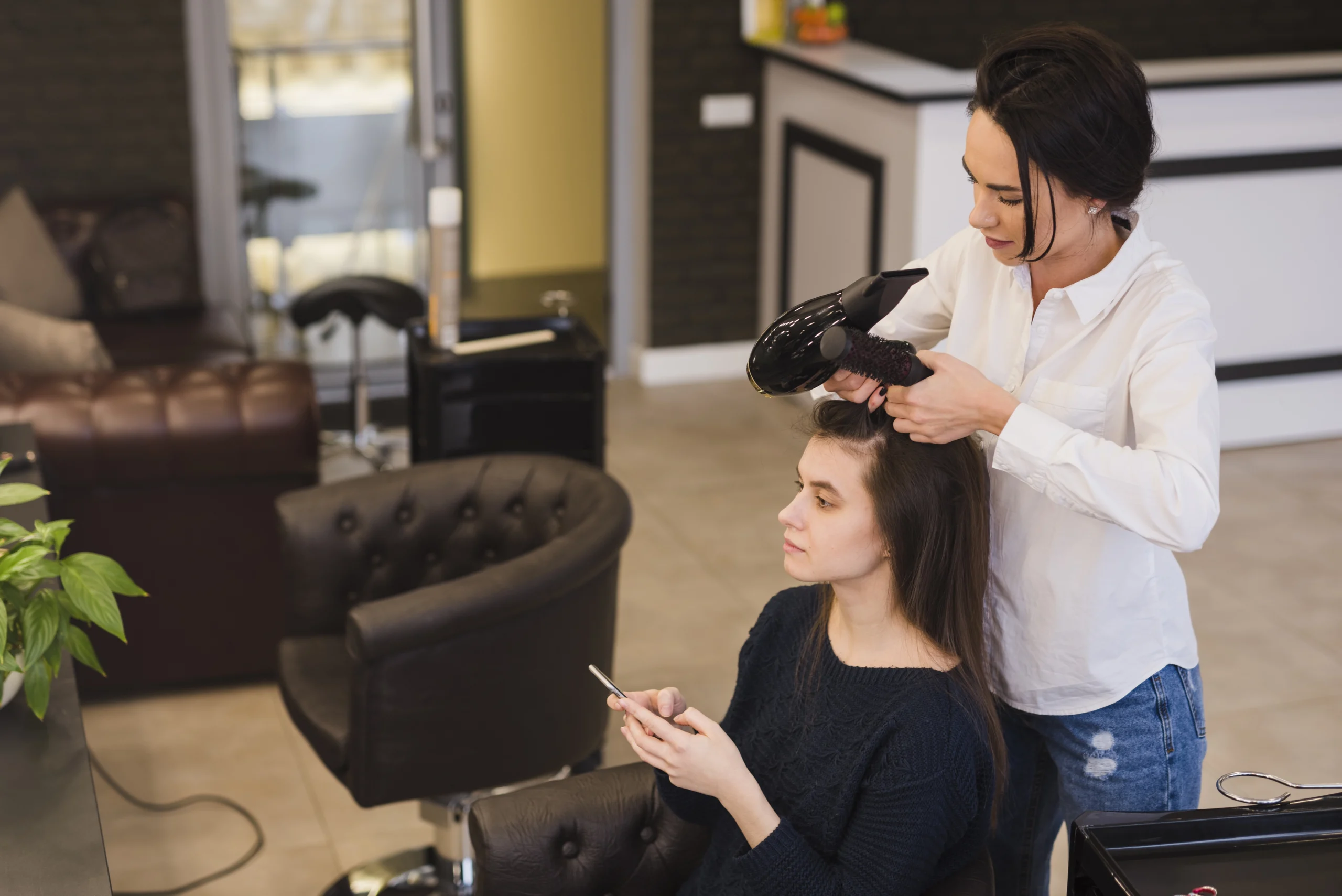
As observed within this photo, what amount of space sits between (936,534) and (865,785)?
0.29m

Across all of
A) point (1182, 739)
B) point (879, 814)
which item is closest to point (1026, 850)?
point (1182, 739)

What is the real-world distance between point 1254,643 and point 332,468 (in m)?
2.84

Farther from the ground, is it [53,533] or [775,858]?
[53,533]

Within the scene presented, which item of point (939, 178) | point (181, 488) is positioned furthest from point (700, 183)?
point (181, 488)

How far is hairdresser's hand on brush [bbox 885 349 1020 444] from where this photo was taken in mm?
1563

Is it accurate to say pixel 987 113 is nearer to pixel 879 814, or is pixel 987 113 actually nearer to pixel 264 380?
pixel 879 814

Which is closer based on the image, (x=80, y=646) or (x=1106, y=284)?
(x=1106, y=284)

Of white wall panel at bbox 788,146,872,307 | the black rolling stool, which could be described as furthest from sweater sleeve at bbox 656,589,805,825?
white wall panel at bbox 788,146,872,307

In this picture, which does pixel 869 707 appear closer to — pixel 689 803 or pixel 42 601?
pixel 689 803

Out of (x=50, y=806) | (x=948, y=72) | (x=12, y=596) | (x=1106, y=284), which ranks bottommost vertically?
(x=50, y=806)

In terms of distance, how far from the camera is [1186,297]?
1.61 meters

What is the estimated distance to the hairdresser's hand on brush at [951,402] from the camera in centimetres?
156

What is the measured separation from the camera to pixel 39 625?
1842 millimetres

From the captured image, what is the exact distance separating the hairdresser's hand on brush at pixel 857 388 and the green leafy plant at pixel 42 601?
902 millimetres
